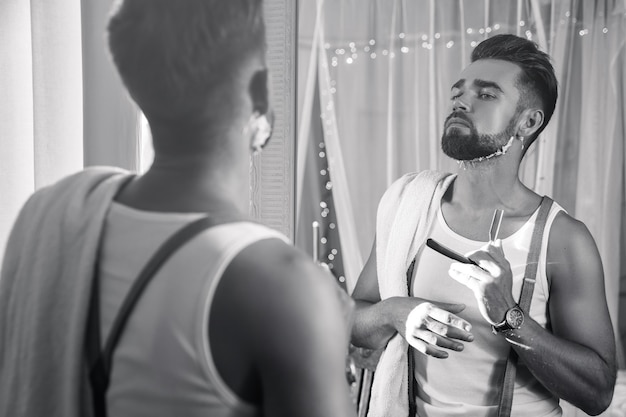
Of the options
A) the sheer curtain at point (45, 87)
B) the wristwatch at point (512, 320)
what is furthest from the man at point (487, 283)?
the sheer curtain at point (45, 87)

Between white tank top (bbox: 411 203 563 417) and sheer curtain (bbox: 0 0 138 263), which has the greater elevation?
sheer curtain (bbox: 0 0 138 263)

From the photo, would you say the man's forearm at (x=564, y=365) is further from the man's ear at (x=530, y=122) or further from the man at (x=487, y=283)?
the man's ear at (x=530, y=122)

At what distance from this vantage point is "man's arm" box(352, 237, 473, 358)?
1257 mm

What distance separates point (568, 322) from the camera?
1.31 m

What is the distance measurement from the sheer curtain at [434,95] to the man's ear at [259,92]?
1428 millimetres

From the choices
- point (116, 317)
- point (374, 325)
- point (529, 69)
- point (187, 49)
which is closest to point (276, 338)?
point (116, 317)

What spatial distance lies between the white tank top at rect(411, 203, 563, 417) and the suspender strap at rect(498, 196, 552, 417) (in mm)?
11

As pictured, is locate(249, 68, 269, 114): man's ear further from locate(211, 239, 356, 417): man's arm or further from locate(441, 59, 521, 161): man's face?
locate(441, 59, 521, 161): man's face

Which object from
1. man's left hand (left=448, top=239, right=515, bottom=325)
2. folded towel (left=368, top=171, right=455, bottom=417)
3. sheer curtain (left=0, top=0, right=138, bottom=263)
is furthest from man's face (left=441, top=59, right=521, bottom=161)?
sheer curtain (left=0, top=0, right=138, bottom=263)

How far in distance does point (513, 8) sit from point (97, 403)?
1.76m

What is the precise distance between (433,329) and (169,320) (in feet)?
2.57

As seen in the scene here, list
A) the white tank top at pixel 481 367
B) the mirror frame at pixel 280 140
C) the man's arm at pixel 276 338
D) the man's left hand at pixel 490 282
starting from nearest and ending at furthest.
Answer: the man's arm at pixel 276 338, the man's left hand at pixel 490 282, the white tank top at pixel 481 367, the mirror frame at pixel 280 140

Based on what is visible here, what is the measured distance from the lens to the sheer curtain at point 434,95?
6.31 ft

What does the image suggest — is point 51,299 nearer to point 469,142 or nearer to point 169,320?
point 169,320
